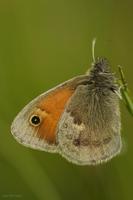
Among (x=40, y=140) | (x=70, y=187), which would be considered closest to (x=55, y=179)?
(x=70, y=187)

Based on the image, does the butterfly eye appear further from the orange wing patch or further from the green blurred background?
the green blurred background

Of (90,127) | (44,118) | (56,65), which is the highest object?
(56,65)

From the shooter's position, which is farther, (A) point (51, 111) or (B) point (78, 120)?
(B) point (78, 120)

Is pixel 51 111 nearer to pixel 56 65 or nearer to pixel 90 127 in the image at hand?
pixel 90 127

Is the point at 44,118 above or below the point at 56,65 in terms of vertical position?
below

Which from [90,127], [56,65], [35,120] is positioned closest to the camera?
[35,120]

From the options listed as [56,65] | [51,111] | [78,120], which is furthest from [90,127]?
[56,65]

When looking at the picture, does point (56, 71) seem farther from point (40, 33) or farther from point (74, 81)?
point (74, 81)

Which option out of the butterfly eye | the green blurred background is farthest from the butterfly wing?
the green blurred background
